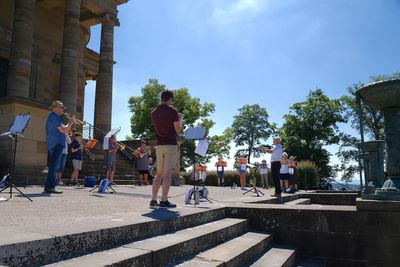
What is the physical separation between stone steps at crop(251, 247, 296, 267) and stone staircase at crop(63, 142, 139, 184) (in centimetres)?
1052

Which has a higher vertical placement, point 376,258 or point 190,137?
point 190,137

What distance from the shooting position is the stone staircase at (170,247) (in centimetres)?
272

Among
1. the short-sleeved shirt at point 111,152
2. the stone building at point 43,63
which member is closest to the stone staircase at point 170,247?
the short-sleeved shirt at point 111,152

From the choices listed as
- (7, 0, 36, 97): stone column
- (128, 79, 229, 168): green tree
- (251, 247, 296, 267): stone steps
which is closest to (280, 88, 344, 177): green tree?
(128, 79, 229, 168): green tree

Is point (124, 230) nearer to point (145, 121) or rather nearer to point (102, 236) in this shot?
point (102, 236)

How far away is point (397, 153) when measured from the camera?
5562 mm

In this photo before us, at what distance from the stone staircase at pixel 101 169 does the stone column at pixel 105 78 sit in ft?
9.79

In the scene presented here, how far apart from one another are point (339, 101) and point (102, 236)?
55781 mm

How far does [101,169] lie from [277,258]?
13.2 meters

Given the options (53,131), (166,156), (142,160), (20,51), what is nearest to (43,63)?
(20,51)

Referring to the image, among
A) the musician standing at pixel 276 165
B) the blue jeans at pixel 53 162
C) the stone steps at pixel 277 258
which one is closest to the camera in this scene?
the stone steps at pixel 277 258

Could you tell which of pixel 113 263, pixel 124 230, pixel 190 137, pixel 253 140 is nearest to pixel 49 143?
pixel 190 137

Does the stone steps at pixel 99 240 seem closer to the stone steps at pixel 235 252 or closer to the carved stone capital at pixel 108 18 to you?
the stone steps at pixel 235 252

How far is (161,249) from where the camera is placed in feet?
11.0
